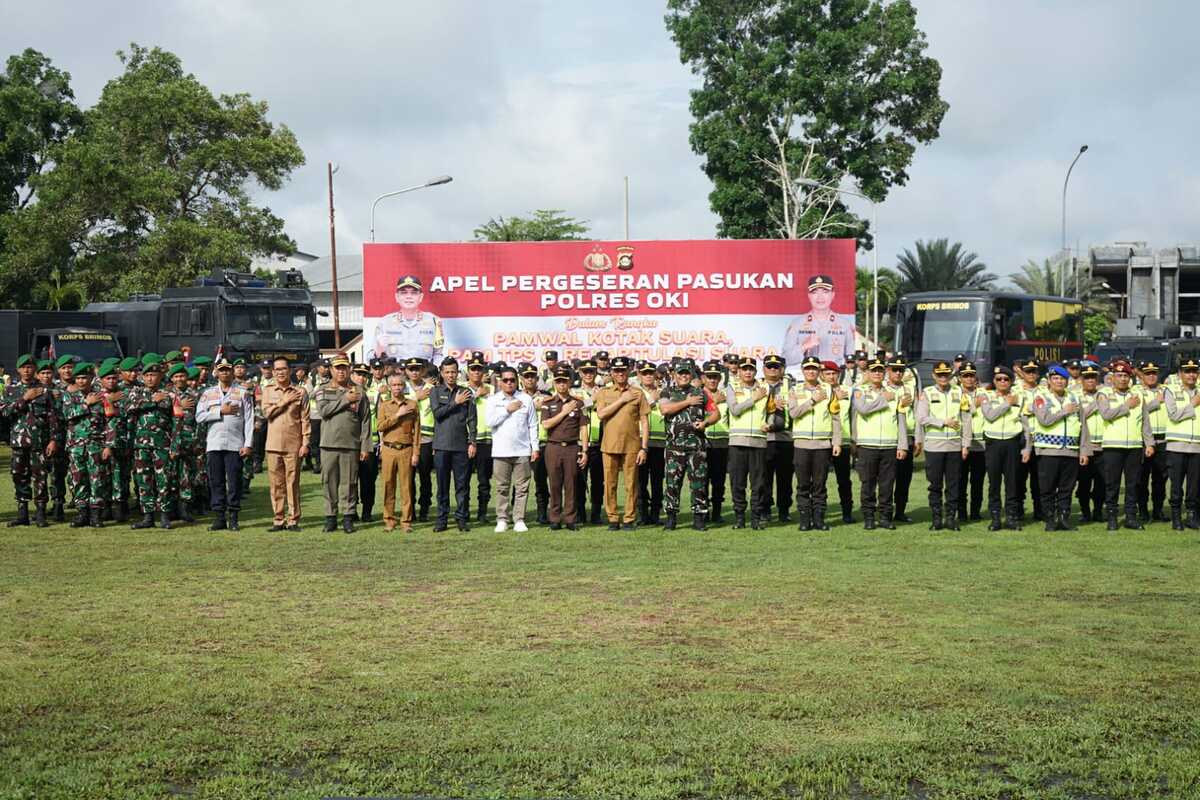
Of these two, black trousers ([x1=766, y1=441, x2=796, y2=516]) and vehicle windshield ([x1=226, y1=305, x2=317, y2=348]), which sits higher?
vehicle windshield ([x1=226, y1=305, x2=317, y2=348])

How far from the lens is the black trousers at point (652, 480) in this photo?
46.8 feet

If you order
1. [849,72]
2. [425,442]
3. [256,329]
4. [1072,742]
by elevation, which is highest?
[849,72]

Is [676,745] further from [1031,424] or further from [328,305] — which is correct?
[328,305]

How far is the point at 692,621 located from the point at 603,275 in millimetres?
17296

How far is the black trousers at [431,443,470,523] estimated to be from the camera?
13.7 meters

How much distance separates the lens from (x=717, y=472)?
1455 cm

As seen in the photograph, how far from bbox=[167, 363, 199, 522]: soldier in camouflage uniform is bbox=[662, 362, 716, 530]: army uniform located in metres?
5.16

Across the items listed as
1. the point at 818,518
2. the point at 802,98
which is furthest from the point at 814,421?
the point at 802,98

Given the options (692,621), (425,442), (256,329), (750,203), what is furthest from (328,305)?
(692,621)

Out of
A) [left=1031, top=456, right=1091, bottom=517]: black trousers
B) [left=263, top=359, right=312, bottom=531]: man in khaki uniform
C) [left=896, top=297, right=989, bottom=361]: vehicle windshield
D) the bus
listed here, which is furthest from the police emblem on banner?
[left=1031, top=456, right=1091, bottom=517]: black trousers

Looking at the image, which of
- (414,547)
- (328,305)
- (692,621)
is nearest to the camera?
(692,621)

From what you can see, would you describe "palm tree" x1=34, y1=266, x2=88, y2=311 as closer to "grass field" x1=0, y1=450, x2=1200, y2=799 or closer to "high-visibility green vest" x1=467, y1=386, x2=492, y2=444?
"high-visibility green vest" x1=467, y1=386, x2=492, y2=444

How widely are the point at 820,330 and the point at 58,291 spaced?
29246mm

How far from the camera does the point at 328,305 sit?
71.9 meters
